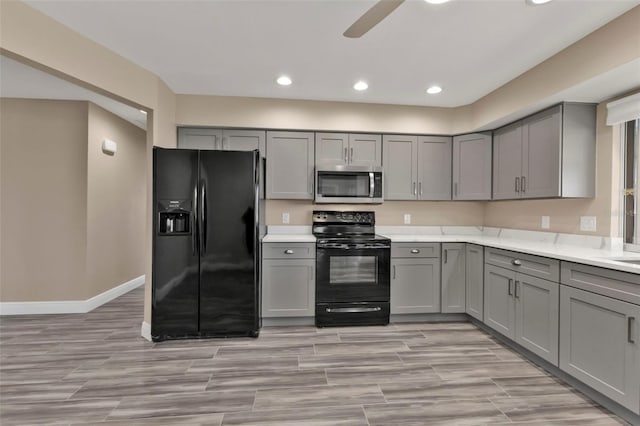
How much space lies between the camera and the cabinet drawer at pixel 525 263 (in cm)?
238

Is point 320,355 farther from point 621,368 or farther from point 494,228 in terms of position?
point 494,228

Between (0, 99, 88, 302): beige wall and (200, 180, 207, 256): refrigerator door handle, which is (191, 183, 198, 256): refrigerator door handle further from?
(0, 99, 88, 302): beige wall

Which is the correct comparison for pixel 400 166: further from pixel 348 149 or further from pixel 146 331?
pixel 146 331

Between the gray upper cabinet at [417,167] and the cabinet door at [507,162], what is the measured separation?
0.52 metres

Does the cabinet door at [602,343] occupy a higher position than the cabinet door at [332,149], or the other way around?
the cabinet door at [332,149]

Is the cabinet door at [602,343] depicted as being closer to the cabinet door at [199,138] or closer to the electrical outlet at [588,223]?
the electrical outlet at [588,223]

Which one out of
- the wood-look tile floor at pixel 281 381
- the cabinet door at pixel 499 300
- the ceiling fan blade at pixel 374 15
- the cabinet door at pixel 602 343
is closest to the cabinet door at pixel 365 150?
the cabinet door at pixel 499 300

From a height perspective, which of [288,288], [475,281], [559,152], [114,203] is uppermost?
[559,152]

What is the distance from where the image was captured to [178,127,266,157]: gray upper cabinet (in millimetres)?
3736

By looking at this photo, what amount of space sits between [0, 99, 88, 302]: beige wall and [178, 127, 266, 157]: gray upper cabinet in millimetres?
1215

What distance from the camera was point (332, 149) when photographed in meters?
3.88

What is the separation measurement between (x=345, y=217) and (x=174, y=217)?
1934 mm

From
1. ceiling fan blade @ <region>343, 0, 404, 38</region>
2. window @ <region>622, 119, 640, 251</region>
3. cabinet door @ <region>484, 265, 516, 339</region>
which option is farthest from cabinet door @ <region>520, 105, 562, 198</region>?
ceiling fan blade @ <region>343, 0, 404, 38</region>

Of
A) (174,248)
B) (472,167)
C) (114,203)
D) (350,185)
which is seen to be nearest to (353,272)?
(350,185)
